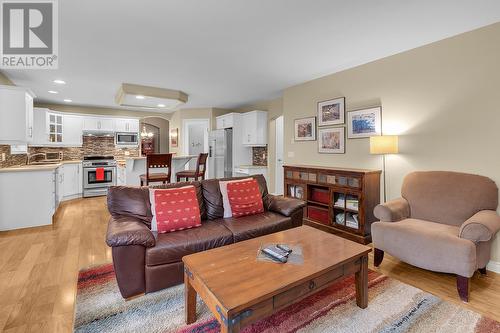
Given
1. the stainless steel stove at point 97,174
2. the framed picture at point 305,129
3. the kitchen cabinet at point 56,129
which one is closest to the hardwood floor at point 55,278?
the framed picture at point 305,129

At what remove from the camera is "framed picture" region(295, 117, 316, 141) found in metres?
4.35

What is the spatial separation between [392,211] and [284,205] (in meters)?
1.14

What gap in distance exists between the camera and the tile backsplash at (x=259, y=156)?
6438mm

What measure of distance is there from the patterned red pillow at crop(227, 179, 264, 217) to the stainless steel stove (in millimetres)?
4560

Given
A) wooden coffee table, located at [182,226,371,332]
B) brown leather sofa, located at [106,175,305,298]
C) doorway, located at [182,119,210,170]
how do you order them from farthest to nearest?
1. doorway, located at [182,119,210,170]
2. brown leather sofa, located at [106,175,305,298]
3. wooden coffee table, located at [182,226,371,332]

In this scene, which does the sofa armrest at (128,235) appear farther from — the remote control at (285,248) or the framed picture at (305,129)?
the framed picture at (305,129)

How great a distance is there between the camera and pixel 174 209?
243 cm

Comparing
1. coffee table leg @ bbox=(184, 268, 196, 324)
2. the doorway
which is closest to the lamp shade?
coffee table leg @ bbox=(184, 268, 196, 324)

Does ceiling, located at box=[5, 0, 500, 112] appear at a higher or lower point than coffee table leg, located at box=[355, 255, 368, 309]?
higher

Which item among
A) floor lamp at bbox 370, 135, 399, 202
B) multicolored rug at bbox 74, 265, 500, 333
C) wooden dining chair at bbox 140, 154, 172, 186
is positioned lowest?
multicolored rug at bbox 74, 265, 500, 333

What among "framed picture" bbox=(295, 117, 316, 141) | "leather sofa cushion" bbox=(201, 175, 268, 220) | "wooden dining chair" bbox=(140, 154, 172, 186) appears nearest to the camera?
"leather sofa cushion" bbox=(201, 175, 268, 220)

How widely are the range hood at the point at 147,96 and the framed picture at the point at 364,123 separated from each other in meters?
3.39

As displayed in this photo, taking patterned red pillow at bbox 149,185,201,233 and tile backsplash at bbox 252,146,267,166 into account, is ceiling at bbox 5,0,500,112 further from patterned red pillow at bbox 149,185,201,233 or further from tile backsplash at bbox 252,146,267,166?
tile backsplash at bbox 252,146,267,166

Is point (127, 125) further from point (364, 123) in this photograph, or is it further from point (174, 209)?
point (364, 123)
